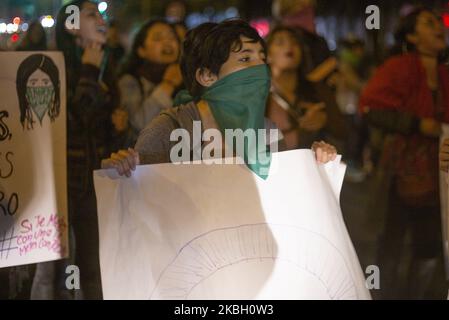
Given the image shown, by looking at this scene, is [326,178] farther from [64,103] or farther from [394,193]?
[64,103]

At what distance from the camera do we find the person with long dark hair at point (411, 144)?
10.6ft

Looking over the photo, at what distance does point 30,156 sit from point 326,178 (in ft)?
4.12

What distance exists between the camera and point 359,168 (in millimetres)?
3256

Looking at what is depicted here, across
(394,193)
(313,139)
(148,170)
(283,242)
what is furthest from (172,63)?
(394,193)

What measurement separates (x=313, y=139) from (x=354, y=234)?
435 millimetres

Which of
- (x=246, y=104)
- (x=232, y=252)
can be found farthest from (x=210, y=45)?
(x=232, y=252)

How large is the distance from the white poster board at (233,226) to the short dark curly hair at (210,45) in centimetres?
39

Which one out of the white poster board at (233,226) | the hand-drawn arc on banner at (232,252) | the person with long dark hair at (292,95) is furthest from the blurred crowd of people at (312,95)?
the hand-drawn arc on banner at (232,252)

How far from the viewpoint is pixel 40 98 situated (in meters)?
3.34

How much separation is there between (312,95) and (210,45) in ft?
1.52

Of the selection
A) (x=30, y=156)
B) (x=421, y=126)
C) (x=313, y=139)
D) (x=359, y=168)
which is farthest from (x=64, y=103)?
(x=421, y=126)

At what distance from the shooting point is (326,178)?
328cm
